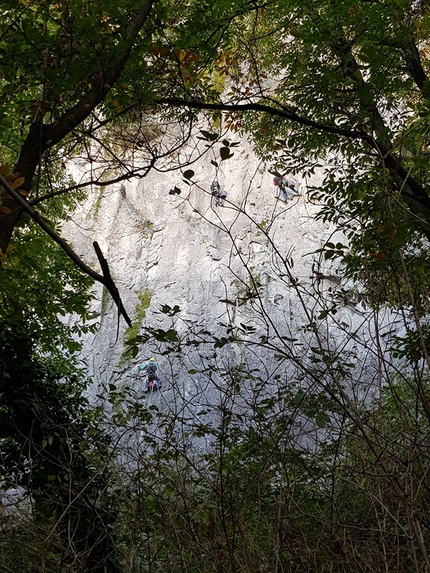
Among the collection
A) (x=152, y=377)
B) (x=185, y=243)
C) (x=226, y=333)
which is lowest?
(x=226, y=333)

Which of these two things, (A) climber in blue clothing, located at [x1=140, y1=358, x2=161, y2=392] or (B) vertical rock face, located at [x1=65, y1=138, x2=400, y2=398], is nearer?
(A) climber in blue clothing, located at [x1=140, y1=358, x2=161, y2=392]

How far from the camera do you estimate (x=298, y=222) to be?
22.6 metres

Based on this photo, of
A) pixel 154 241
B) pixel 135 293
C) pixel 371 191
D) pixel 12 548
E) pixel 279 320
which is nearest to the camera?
pixel 12 548

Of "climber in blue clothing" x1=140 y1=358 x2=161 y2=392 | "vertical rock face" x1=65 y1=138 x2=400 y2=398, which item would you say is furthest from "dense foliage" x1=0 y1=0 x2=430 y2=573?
"vertical rock face" x1=65 y1=138 x2=400 y2=398

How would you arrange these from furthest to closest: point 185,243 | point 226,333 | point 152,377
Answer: point 185,243 < point 152,377 < point 226,333

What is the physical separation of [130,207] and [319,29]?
21760 mm

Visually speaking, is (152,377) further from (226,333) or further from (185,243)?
(185,243)

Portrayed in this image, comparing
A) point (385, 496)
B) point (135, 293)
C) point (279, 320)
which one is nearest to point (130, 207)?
point (135, 293)

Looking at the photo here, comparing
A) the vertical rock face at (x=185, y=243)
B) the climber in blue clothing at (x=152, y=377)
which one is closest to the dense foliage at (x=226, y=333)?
the climber in blue clothing at (x=152, y=377)

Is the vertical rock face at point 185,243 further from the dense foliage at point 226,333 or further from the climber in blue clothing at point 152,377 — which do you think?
the dense foliage at point 226,333

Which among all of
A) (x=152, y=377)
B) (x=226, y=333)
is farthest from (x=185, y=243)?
(x=226, y=333)

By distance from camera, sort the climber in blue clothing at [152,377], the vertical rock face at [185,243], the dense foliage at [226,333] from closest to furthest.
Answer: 1. the dense foliage at [226,333]
2. the climber in blue clothing at [152,377]
3. the vertical rock face at [185,243]

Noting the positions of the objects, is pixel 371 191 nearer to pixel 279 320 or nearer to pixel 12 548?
pixel 12 548

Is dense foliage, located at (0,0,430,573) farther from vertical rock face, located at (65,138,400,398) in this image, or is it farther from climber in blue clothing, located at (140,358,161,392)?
vertical rock face, located at (65,138,400,398)
